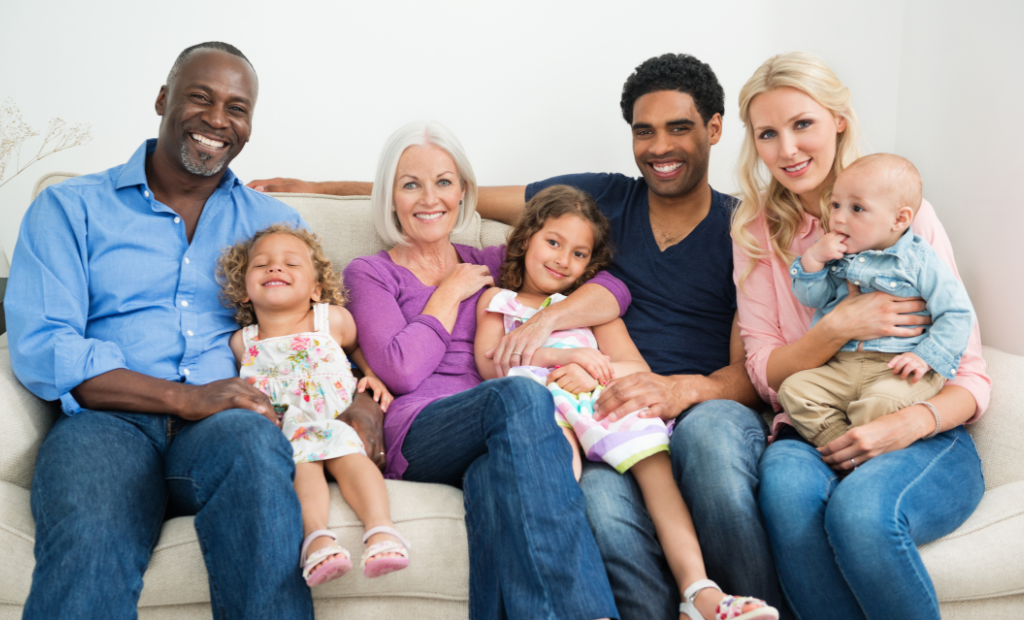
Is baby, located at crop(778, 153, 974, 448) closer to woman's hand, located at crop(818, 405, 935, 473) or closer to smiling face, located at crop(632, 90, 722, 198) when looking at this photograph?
woman's hand, located at crop(818, 405, 935, 473)

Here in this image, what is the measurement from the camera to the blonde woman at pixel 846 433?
1.29 m

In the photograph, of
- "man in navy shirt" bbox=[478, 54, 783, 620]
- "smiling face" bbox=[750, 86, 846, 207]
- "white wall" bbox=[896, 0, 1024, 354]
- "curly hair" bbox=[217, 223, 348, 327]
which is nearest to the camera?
"man in navy shirt" bbox=[478, 54, 783, 620]

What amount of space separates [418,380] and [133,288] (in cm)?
70

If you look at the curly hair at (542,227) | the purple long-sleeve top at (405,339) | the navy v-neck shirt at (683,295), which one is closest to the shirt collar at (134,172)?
the purple long-sleeve top at (405,339)

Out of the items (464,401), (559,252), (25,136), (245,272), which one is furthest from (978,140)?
(25,136)

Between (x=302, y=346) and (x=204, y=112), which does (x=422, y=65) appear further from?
(x=302, y=346)

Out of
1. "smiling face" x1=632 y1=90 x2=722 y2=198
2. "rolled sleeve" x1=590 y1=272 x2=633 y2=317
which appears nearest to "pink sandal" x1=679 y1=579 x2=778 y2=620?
"rolled sleeve" x1=590 y1=272 x2=633 y2=317

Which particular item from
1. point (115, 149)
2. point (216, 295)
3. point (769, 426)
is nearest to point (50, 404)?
point (216, 295)

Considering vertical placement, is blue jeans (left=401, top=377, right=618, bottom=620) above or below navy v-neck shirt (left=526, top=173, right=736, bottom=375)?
below

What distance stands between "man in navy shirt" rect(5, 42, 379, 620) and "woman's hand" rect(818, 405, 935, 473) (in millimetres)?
1016

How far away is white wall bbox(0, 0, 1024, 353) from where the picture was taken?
2.40m

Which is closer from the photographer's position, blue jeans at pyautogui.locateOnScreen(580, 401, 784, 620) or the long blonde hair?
blue jeans at pyautogui.locateOnScreen(580, 401, 784, 620)

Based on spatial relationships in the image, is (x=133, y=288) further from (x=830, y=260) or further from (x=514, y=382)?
(x=830, y=260)

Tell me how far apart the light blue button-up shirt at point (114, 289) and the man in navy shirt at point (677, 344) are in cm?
73
